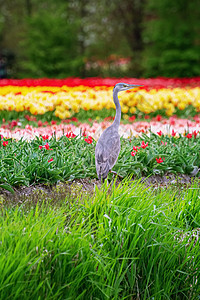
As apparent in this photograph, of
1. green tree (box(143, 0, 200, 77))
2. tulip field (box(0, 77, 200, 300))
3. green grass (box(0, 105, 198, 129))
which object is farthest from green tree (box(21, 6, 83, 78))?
tulip field (box(0, 77, 200, 300))

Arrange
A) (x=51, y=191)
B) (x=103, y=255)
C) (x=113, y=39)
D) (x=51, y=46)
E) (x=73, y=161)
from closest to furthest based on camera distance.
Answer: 1. (x=103, y=255)
2. (x=51, y=191)
3. (x=73, y=161)
4. (x=51, y=46)
5. (x=113, y=39)

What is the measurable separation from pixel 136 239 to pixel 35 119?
437 cm

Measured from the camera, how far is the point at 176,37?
15781 mm

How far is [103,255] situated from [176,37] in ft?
47.6

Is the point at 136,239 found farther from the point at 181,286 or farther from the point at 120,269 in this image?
the point at 181,286

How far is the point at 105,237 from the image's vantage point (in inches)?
99.0

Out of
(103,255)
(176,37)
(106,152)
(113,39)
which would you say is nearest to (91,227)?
(103,255)

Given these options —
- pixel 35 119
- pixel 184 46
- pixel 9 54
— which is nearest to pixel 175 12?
pixel 184 46

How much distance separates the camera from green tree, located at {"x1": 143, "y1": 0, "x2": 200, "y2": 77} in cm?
1564

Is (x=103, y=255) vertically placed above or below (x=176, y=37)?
below

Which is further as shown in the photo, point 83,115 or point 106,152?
point 83,115

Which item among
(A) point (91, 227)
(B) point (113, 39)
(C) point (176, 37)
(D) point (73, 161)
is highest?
(B) point (113, 39)

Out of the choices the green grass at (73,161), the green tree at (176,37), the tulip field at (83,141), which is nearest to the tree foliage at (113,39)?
the green tree at (176,37)

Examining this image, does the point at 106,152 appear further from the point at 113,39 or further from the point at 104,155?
the point at 113,39
